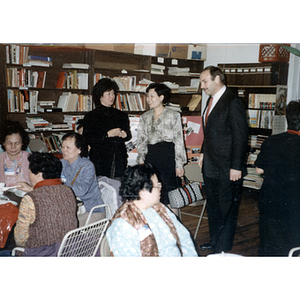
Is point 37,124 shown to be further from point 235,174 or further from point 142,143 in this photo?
point 235,174

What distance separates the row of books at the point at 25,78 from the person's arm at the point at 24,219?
54.3 inches

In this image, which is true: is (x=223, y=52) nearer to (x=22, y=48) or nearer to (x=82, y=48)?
(x=82, y=48)

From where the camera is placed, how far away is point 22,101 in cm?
283

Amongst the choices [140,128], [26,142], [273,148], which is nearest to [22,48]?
[26,142]

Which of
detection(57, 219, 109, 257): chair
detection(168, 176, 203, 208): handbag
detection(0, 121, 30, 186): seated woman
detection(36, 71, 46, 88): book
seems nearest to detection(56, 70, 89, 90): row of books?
detection(36, 71, 46, 88): book

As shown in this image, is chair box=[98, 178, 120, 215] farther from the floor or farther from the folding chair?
the floor

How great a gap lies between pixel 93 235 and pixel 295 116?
1732mm

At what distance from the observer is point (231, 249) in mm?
2816

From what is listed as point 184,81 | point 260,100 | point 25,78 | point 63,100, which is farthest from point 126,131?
point 184,81

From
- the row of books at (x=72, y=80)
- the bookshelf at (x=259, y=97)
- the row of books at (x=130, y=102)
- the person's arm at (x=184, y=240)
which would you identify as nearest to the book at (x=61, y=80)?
the row of books at (x=72, y=80)

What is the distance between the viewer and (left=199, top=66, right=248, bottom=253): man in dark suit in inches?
98.7

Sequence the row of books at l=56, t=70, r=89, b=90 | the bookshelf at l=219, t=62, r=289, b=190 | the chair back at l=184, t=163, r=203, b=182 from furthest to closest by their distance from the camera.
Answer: the chair back at l=184, t=163, r=203, b=182 < the row of books at l=56, t=70, r=89, b=90 < the bookshelf at l=219, t=62, r=289, b=190

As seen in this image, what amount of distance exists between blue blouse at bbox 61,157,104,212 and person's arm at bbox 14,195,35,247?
1.84 feet

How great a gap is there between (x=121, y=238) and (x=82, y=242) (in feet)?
1.55
